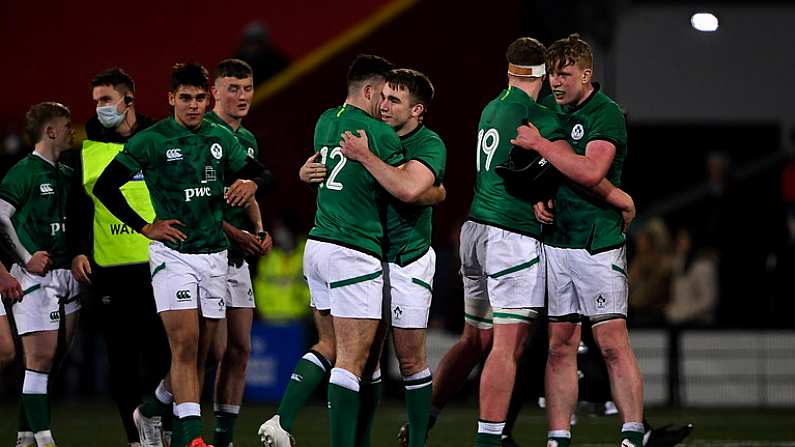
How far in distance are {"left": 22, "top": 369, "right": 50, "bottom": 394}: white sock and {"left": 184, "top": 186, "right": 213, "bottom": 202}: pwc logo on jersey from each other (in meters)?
1.60

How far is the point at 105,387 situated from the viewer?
1490 centimetres

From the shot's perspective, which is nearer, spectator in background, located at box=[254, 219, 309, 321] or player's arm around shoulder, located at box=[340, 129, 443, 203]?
player's arm around shoulder, located at box=[340, 129, 443, 203]

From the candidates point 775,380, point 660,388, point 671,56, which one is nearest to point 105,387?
point 660,388

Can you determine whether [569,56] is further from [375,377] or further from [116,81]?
[116,81]

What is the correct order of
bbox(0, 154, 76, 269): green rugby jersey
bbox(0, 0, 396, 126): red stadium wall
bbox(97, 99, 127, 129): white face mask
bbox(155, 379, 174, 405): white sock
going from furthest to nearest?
bbox(0, 0, 396, 126): red stadium wall
bbox(0, 154, 76, 269): green rugby jersey
bbox(97, 99, 127, 129): white face mask
bbox(155, 379, 174, 405): white sock

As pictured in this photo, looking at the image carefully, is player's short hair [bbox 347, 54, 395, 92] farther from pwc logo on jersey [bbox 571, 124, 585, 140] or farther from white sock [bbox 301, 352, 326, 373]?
white sock [bbox 301, 352, 326, 373]

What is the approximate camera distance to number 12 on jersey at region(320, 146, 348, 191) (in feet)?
24.7

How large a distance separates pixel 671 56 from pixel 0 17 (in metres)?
8.74

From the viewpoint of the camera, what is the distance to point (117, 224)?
8.82 m

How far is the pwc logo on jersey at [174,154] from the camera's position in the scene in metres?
8.09

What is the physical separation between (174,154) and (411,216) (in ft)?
4.34

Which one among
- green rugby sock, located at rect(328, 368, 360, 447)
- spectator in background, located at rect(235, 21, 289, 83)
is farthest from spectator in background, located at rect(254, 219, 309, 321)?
green rugby sock, located at rect(328, 368, 360, 447)

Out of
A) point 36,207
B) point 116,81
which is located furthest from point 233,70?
point 36,207

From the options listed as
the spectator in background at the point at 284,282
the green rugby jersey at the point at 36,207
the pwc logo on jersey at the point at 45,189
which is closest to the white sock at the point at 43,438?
the green rugby jersey at the point at 36,207
